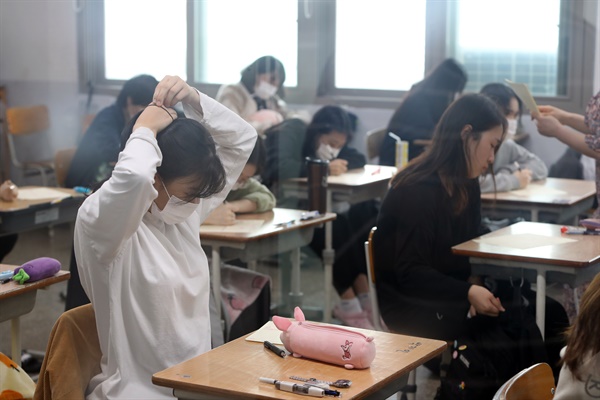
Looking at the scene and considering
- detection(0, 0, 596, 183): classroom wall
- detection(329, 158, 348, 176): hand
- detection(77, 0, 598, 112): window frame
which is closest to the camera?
detection(0, 0, 596, 183): classroom wall

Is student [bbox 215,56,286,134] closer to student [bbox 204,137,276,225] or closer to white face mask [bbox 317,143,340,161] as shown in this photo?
student [bbox 204,137,276,225]

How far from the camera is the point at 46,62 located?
329 centimetres

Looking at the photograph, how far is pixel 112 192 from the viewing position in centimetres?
181

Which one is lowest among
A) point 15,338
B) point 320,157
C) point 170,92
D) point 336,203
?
point 15,338

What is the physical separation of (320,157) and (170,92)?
2.55 m

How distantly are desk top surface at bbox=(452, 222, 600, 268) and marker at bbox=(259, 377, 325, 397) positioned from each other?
1331 mm

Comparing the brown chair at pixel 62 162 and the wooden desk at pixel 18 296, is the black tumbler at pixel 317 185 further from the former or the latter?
the wooden desk at pixel 18 296

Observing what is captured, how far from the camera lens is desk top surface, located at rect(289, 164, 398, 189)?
4.41 meters

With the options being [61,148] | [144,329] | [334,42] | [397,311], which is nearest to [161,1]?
[61,148]

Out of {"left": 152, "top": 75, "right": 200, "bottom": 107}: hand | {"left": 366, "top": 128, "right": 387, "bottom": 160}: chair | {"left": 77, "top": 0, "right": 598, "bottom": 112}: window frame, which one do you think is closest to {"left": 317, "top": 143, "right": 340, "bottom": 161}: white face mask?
{"left": 77, "top": 0, "right": 598, "bottom": 112}: window frame

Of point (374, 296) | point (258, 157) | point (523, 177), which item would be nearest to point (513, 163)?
point (523, 177)

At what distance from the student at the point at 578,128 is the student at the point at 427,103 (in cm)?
103

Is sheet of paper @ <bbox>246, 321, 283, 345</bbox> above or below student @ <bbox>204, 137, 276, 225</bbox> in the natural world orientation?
below

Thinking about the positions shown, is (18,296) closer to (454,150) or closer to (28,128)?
(28,128)
